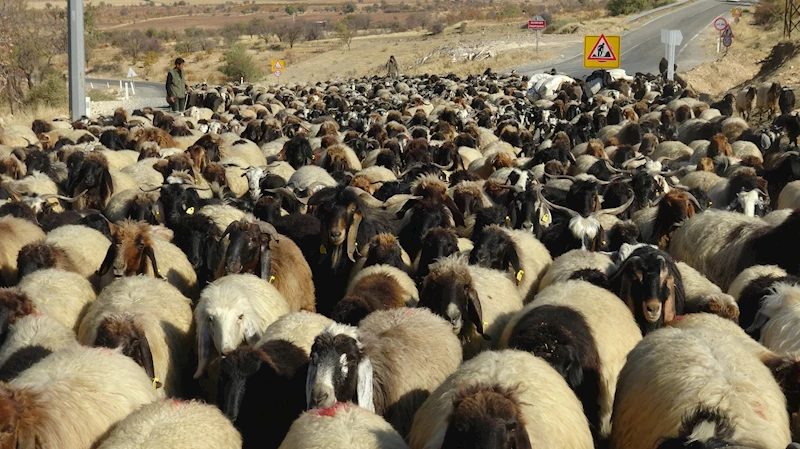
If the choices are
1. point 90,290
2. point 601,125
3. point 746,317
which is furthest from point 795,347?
point 601,125

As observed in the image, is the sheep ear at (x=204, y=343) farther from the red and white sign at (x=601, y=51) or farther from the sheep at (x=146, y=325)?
the red and white sign at (x=601, y=51)

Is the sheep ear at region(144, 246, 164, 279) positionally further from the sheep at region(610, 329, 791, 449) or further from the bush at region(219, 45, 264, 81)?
the bush at region(219, 45, 264, 81)

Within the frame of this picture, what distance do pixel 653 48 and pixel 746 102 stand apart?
1207 inches

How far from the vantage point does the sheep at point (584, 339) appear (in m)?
5.85

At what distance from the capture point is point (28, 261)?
27.4 ft

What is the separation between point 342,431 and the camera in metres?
4.64

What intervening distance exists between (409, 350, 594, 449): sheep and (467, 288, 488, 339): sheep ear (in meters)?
1.34

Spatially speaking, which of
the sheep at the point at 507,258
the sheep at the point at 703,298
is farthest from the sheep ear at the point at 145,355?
the sheep at the point at 703,298

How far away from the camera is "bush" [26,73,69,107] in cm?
3492

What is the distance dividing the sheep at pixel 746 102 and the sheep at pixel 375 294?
2099 centimetres

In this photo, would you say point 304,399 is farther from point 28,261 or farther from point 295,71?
point 295,71

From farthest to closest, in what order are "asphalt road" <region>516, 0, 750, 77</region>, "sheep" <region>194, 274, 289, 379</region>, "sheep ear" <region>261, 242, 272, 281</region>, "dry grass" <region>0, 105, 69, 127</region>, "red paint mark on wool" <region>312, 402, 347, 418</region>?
"asphalt road" <region>516, 0, 750, 77</region> → "dry grass" <region>0, 105, 69, 127</region> → "sheep ear" <region>261, 242, 272, 281</region> → "sheep" <region>194, 274, 289, 379</region> → "red paint mark on wool" <region>312, 402, 347, 418</region>

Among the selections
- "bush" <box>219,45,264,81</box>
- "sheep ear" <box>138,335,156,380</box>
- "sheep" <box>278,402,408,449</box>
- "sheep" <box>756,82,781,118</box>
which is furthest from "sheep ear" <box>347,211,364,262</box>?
"bush" <box>219,45,264,81</box>

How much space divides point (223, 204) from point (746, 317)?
637 centimetres
